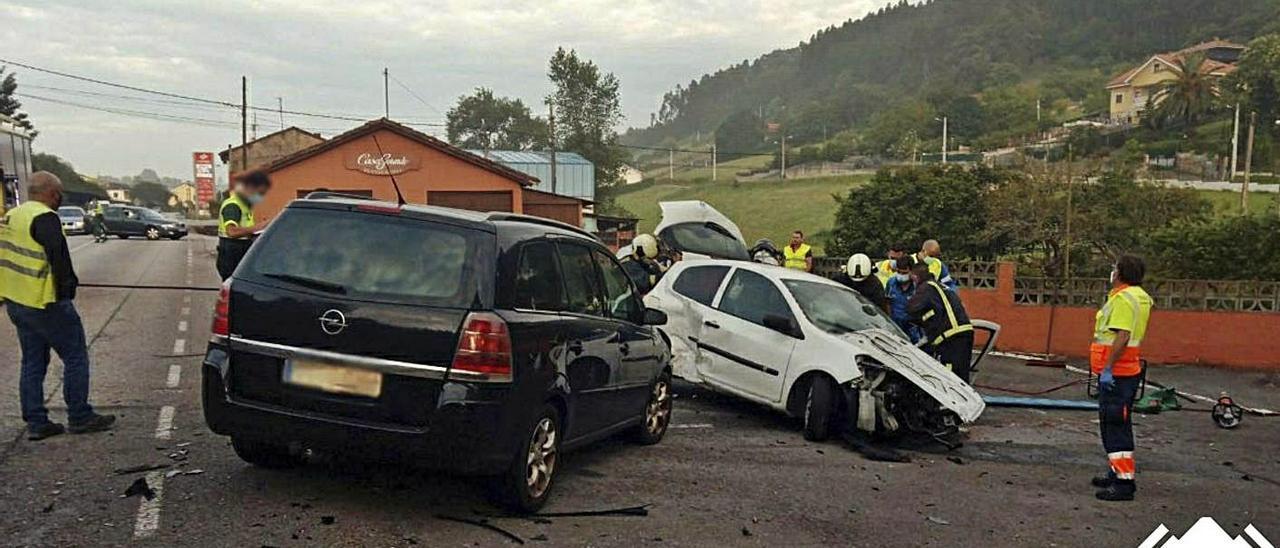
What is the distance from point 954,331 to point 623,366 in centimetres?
429

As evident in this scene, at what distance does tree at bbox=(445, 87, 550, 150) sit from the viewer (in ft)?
320

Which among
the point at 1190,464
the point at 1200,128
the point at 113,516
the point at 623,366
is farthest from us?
the point at 1200,128

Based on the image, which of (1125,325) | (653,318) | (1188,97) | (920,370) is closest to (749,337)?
(920,370)

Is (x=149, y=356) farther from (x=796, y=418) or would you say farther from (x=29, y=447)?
(x=796, y=418)

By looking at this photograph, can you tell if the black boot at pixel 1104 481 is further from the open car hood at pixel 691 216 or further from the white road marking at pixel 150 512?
the open car hood at pixel 691 216

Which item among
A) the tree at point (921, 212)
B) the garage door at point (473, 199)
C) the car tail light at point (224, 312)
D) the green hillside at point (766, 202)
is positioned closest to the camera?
the car tail light at point (224, 312)

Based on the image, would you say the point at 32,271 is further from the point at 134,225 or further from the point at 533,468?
the point at 134,225

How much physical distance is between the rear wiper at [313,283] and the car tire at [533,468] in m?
1.19

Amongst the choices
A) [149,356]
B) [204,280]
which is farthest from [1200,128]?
[149,356]

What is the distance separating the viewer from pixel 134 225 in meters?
37.4

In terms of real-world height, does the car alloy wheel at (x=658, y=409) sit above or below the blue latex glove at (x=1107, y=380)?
below

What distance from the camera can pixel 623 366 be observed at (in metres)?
6.43

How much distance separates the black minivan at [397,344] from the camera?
475cm

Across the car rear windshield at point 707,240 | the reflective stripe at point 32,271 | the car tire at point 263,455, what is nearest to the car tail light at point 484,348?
the car tire at point 263,455
